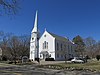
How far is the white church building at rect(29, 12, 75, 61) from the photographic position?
6272 centimetres

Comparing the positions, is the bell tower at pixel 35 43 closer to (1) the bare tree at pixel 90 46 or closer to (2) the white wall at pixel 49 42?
(2) the white wall at pixel 49 42

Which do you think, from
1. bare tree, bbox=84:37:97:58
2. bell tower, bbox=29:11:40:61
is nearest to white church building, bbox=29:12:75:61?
bell tower, bbox=29:11:40:61

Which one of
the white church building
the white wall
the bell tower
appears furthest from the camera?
the bell tower

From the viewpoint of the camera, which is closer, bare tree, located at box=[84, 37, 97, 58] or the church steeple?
the church steeple

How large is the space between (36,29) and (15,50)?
52.6 feet

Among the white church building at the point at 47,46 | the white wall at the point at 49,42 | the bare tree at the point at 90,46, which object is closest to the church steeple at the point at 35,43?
the white church building at the point at 47,46

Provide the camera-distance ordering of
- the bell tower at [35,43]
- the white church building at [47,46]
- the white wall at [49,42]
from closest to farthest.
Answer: the white wall at [49,42] → the white church building at [47,46] → the bell tower at [35,43]

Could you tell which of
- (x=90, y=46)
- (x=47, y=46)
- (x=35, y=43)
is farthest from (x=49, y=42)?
(x=90, y=46)

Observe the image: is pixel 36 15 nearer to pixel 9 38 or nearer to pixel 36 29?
pixel 36 29

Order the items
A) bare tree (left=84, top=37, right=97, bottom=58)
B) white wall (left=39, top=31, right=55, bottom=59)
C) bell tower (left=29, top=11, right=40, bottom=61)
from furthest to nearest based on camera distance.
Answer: bare tree (left=84, top=37, right=97, bottom=58), bell tower (left=29, top=11, right=40, bottom=61), white wall (left=39, top=31, right=55, bottom=59)

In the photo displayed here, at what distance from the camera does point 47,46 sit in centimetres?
6475

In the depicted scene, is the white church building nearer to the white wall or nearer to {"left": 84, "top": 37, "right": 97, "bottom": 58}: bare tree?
the white wall

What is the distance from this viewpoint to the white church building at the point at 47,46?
206 feet

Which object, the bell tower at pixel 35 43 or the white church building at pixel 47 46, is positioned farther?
the bell tower at pixel 35 43
